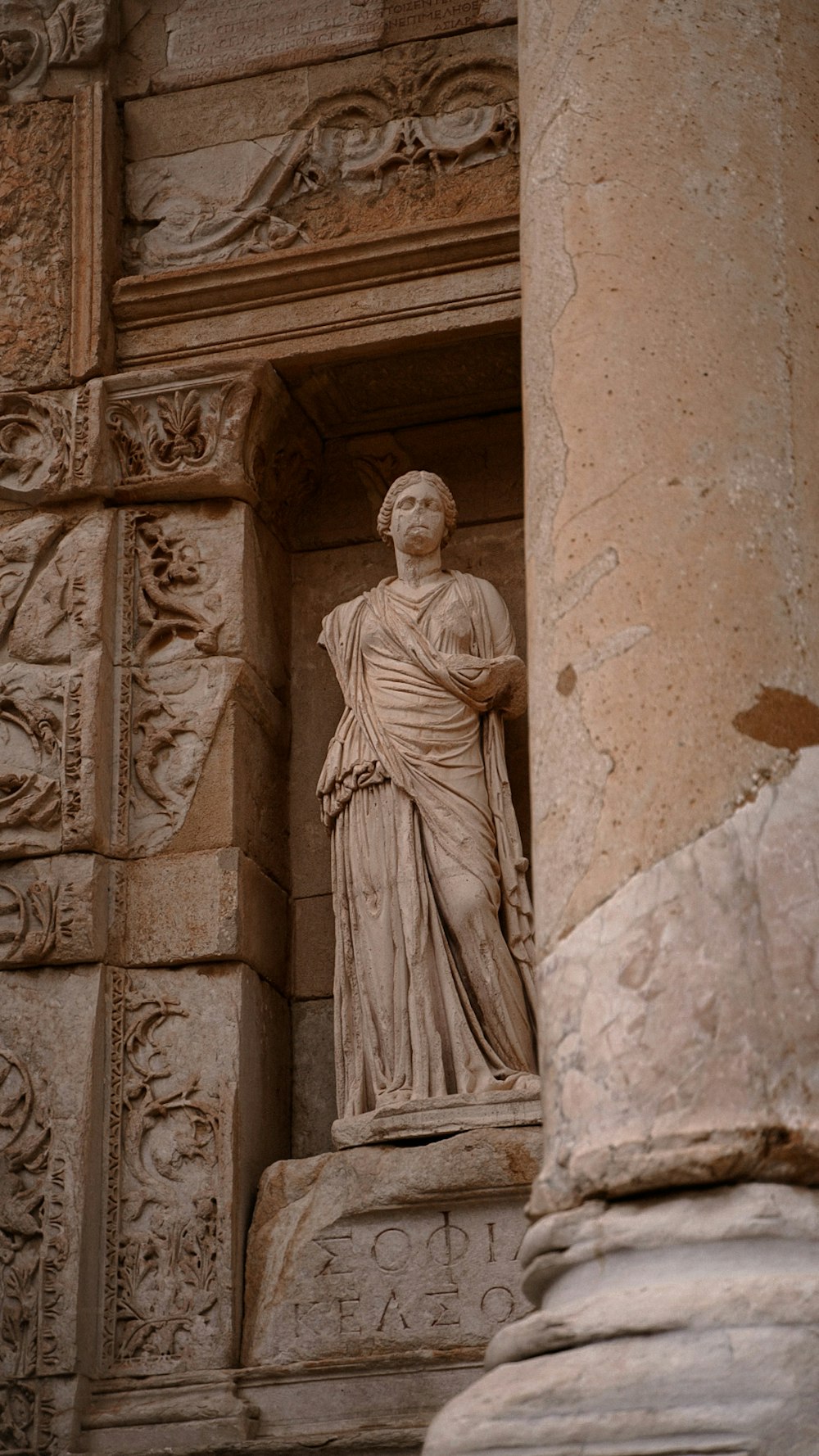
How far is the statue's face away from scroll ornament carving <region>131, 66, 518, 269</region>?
1.07 metres

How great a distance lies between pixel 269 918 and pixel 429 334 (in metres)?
2.03

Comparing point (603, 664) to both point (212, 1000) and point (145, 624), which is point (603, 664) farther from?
point (145, 624)

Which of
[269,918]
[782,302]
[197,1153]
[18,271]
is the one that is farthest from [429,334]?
[782,302]

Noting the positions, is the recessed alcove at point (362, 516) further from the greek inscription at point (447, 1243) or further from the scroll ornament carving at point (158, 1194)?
the greek inscription at point (447, 1243)

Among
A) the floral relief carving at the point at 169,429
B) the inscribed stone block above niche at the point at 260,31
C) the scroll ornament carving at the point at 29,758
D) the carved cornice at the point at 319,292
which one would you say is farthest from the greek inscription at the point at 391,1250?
the inscribed stone block above niche at the point at 260,31

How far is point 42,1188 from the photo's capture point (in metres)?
6.09

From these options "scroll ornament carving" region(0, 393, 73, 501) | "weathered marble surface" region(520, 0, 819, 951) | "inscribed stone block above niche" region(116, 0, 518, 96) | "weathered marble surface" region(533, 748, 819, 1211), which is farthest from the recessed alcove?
"weathered marble surface" region(533, 748, 819, 1211)

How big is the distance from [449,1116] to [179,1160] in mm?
858

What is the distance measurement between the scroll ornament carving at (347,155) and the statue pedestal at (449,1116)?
303cm

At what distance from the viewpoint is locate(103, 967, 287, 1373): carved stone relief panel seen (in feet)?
19.5

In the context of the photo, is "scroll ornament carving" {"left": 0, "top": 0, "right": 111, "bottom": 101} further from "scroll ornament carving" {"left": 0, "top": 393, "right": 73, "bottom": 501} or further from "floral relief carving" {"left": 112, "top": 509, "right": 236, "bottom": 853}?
"floral relief carving" {"left": 112, "top": 509, "right": 236, "bottom": 853}

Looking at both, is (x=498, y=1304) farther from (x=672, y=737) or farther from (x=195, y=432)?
(x=195, y=432)

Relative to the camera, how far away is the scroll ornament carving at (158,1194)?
→ 5.96 metres

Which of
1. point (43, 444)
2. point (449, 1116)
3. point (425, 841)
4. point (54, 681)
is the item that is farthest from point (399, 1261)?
point (43, 444)
